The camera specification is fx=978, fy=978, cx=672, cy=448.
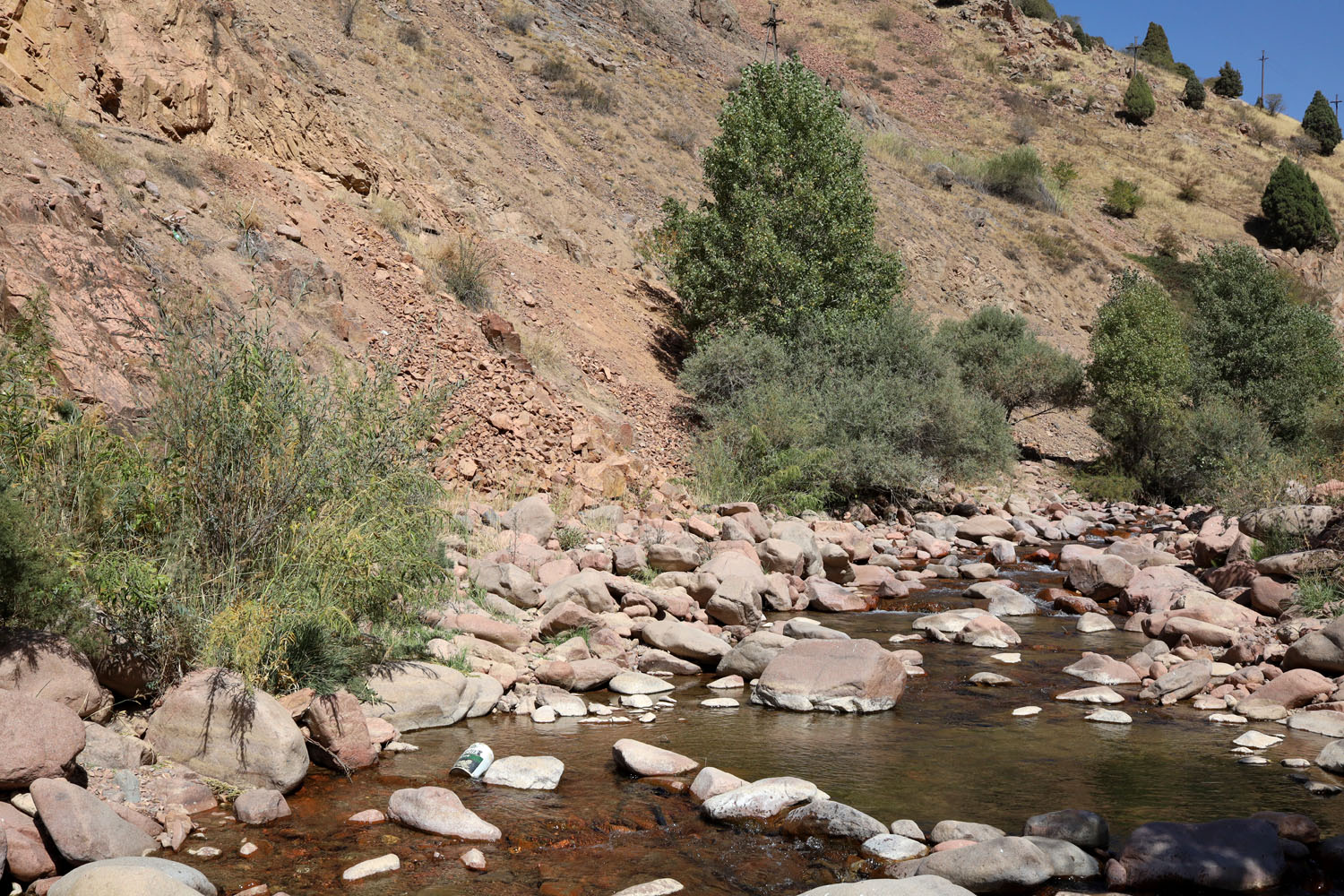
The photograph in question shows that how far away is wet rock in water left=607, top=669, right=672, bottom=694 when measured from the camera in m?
7.45

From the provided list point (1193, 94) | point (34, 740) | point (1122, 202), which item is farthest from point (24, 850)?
point (1193, 94)

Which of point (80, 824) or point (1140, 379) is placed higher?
point (1140, 379)

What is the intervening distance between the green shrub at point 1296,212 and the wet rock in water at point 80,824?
55839 millimetres

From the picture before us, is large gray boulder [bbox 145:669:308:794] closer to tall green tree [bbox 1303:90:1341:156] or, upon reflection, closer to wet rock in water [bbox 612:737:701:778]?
wet rock in water [bbox 612:737:701:778]

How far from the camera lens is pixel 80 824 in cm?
403

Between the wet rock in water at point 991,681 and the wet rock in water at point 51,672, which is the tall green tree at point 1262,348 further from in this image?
the wet rock in water at point 51,672

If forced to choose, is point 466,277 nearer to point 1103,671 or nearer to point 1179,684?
point 1103,671

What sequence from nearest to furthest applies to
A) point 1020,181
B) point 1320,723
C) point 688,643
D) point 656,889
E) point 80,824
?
1. point 80,824
2. point 656,889
3. point 1320,723
4. point 688,643
5. point 1020,181

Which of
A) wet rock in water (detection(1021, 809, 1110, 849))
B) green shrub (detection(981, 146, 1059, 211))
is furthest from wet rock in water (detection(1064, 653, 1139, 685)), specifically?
green shrub (detection(981, 146, 1059, 211))

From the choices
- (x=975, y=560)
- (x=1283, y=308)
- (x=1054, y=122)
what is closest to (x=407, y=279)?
(x=975, y=560)

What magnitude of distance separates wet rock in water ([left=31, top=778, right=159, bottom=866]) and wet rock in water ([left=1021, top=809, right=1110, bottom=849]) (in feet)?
13.6

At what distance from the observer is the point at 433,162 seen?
19438 mm

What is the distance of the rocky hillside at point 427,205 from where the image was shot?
1047 centimetres

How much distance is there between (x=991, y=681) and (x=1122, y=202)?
44335 millimetres
